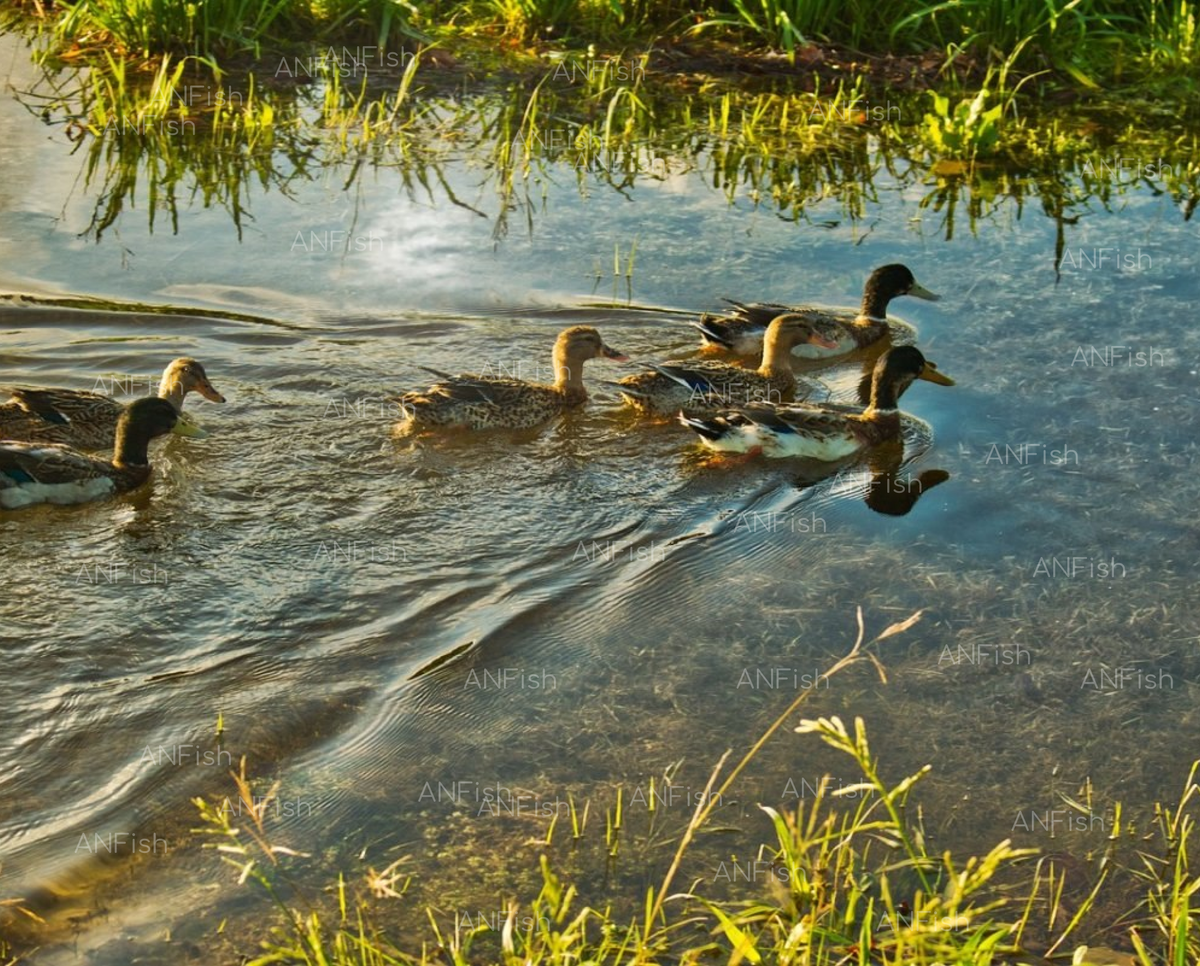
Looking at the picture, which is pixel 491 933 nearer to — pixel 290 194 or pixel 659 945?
pixel 659 945

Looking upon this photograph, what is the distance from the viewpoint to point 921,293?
951 cm

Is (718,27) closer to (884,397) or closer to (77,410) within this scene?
(884,397)

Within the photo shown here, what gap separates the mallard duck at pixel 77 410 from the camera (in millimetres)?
7871

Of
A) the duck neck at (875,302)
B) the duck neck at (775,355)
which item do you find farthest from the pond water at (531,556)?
the duck neck at (775,355)

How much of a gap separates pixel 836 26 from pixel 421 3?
3.44 meters

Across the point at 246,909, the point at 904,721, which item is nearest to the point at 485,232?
the point at 904,721

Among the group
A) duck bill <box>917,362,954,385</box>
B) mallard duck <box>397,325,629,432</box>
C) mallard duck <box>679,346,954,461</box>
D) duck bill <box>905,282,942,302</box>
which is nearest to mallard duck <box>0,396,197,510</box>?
mallard duck <box>397,325,629,432</box>

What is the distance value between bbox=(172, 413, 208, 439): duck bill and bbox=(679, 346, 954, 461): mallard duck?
2.41 metres

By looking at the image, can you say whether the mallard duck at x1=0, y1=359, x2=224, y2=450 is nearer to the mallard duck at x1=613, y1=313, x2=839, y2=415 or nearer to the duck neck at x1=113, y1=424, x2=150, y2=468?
the duck neck at x1=113, y1=424, x2=150, y2=468

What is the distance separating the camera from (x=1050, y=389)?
8.55 m

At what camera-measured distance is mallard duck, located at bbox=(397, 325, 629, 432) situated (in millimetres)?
8062

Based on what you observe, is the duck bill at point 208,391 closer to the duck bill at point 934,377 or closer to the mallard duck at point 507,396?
the mallard duck at point 507,396

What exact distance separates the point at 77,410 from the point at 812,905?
16.7 feet

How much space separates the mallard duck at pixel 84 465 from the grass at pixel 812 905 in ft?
9.02
